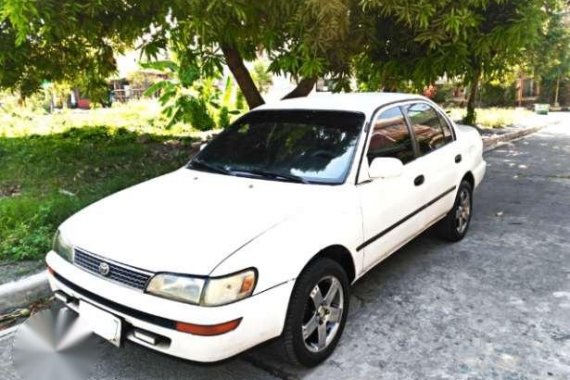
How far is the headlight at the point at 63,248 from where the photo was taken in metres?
2.94

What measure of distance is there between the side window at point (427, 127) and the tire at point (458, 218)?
62cm

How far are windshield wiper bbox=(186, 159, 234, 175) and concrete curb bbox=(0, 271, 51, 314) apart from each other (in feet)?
4.86

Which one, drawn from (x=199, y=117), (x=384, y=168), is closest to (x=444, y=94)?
(x=199, y=117)

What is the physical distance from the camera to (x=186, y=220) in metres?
2.89

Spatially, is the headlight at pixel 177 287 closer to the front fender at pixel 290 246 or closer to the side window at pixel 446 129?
the front fender at pixel 290 246

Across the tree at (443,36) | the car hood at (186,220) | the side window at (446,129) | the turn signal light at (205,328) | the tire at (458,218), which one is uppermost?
the tree at (443,36)

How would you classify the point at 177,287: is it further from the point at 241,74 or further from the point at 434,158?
the point at 241,74

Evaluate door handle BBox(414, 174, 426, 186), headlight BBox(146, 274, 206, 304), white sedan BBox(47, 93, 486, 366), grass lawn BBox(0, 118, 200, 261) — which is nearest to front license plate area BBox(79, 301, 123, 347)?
white sedan BBox(47, 93, 486, 366)

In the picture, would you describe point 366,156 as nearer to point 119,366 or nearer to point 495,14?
point 119,366

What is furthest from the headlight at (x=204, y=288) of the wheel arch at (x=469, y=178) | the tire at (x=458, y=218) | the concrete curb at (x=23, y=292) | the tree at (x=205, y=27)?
the wheel arch at (x=469, y=178)

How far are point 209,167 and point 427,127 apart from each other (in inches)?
81.6

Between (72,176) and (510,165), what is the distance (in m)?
7.80

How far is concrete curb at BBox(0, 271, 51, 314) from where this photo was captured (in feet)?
12.0

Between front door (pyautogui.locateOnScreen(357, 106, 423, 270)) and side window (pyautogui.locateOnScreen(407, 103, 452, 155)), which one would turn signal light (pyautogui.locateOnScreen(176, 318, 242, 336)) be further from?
side window (pyautogui.locateOnScreen(407, 103, 452, 155))
